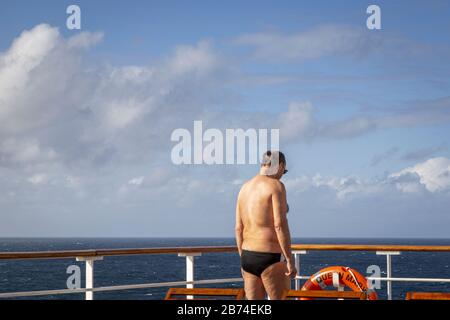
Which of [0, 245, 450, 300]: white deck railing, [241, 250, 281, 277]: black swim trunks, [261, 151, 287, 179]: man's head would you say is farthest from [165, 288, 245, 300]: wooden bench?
[0, 245, 450, 300]: white deck railing

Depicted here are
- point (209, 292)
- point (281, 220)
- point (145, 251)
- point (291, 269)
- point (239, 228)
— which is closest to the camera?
point (209, 292)

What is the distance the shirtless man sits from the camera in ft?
15.0

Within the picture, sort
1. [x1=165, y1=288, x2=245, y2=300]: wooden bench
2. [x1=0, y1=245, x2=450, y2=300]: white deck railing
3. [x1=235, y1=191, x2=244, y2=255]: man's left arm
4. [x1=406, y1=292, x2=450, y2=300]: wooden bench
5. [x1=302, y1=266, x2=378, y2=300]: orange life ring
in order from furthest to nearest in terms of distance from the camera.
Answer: [x1=302, y1=266, x2=378, y2=300]: orange life ring
[x1=0, y1=245, x2=450, y2=300]: white deck railing
[x1=235, y1=191, x2=244, y2=255]: man's left arm
[x1=165, y1=288, x2=245, y2=300]: wooden bench
[x1=406, y1=292, x2=450, y2=300]: wooden bench

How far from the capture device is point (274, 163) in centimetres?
456

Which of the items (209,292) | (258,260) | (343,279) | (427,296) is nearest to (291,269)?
(258,260)

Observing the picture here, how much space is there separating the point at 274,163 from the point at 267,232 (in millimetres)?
415

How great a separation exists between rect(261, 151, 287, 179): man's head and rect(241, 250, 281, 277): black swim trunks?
0.47 metres

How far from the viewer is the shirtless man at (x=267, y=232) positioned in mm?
4559

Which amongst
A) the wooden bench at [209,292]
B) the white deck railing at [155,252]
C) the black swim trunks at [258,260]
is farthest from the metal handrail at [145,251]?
the black swim trunks at [258,260]

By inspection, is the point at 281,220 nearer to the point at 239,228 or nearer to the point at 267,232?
the point at 267,232

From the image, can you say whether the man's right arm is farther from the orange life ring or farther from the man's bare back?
the orange life ring

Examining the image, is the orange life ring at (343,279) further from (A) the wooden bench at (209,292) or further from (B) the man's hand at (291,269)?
(A) the wooden bench at (209,292)
